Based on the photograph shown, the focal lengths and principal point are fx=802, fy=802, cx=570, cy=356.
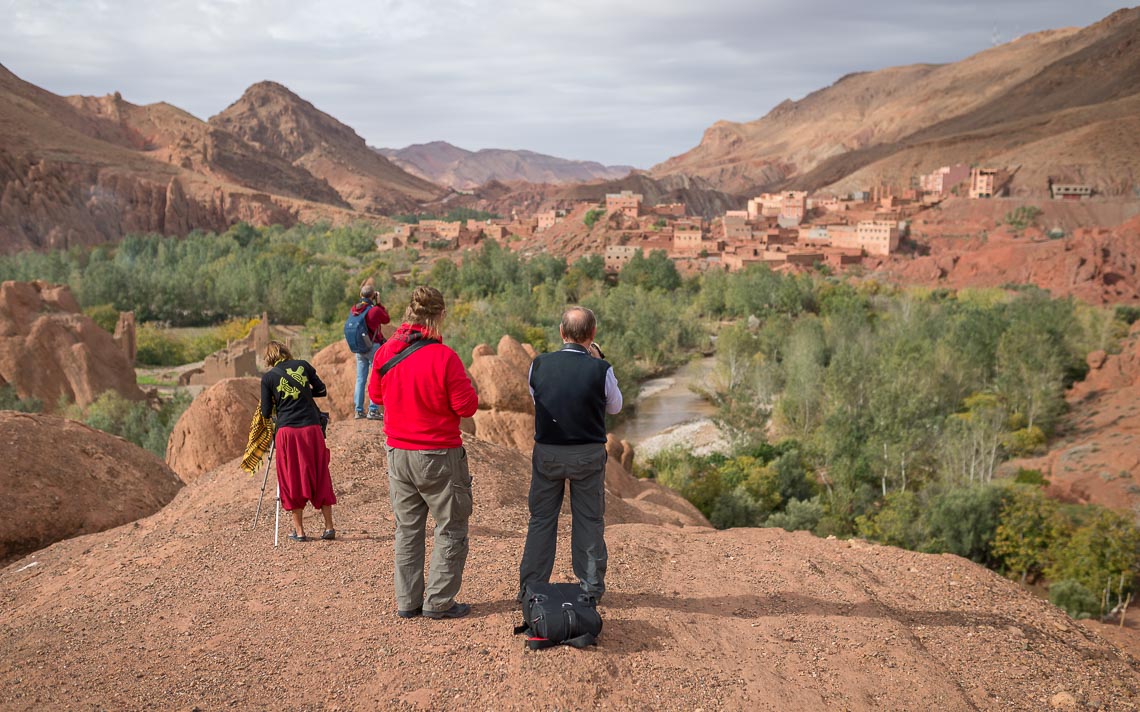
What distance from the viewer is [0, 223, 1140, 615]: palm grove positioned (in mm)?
16688

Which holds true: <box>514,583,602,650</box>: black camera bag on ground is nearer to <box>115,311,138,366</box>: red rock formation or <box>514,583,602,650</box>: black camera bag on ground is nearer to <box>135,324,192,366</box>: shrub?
<box>115,311,138,366</box>: red rock formation

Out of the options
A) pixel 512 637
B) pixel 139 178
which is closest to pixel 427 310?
pixel 512 637

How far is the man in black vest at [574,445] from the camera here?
444cm

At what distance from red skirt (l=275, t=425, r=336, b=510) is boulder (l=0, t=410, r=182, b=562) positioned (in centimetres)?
332

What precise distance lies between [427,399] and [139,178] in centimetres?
8779

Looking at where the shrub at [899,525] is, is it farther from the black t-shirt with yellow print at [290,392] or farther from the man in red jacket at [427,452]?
the man in red jacket at [427,452]

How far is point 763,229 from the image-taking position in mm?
67875

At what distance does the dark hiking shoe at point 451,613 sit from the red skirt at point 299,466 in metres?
1.82

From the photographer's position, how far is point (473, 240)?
72562mm

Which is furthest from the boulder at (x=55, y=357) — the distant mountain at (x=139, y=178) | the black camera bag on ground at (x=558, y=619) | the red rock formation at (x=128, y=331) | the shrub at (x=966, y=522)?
the distant mountain at (x=139, y=178)

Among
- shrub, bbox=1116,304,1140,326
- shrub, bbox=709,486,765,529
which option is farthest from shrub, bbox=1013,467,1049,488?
shrub, bbox=1116,304,1140,326

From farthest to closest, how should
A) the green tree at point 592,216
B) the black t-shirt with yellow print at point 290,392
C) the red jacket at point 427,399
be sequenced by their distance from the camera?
the green tree at point 592,216, the black t-shirt with yellow print at point 290,392, the red jacket at point 427,399

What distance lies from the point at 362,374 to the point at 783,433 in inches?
829

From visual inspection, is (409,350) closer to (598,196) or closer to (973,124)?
(973,124)
